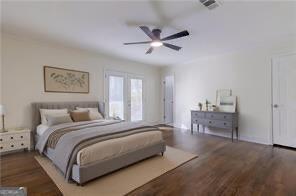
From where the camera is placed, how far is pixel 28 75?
406cm

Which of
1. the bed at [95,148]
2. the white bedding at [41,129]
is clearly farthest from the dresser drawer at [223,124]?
the white bedding at [41,129]

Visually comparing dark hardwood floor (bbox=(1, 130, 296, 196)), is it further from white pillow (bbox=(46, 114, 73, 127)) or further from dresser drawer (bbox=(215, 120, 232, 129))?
dresser drawer (bbox=(215, 120, 232, 129))

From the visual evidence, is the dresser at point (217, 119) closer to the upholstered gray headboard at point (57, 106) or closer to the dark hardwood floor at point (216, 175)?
the dark hardwood floor at point (216, 175)

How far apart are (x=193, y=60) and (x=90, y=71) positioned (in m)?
3.62

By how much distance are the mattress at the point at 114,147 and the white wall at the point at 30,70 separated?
2.60 m

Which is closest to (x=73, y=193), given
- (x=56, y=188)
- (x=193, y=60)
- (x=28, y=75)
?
(x=56, y=188)

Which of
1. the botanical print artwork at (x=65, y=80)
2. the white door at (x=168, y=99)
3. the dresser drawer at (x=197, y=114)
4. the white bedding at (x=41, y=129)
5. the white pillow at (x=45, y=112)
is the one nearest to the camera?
the white bedding at (x=41, y=129)

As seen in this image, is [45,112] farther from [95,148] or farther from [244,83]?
[244,83]

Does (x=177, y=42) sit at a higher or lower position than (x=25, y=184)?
higher

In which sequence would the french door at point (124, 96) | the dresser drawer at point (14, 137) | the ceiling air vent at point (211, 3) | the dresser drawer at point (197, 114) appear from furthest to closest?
1. the french door at point (124, 96)
2. the dresser drawer at point (197, 114)
3. the dresser drawer at point (14, 137)
4. the ceiling air vent at point (211, 3)

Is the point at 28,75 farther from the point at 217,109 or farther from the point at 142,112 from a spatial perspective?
the point at 217,109

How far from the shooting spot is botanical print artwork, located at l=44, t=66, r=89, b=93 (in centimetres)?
438

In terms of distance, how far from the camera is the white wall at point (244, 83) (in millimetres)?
4445

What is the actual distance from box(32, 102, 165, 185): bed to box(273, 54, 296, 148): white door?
304cm
